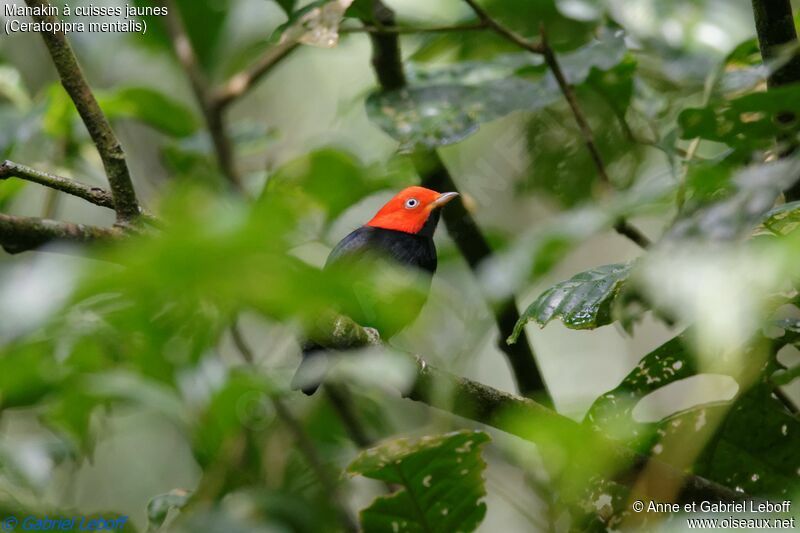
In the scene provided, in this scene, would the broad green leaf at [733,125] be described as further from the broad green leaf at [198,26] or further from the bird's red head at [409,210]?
the broad green leaf at [198,26]

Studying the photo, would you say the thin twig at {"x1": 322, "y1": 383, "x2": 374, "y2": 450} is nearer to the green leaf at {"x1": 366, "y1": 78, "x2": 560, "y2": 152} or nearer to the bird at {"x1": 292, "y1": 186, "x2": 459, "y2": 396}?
the bird at {"x1": 292, "y1": 186, "x2": 459, "y2": 396}

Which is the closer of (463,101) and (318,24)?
(318,24)

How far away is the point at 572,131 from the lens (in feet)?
13.3

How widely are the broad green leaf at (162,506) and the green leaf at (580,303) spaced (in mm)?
1184

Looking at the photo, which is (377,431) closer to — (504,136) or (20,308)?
(504,136)

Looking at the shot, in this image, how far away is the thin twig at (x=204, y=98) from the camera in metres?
4.36

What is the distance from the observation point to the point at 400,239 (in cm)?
464

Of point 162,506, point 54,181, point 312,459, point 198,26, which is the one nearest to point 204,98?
point 198,26

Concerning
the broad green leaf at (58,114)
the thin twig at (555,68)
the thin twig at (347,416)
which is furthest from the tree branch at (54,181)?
the thin twig at (347,416)

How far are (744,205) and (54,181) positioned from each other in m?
1.44

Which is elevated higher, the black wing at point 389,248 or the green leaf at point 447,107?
the green leaf at point 447,107

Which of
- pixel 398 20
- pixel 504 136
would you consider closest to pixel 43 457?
pixel 398 20

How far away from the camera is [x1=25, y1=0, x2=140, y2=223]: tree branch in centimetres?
199

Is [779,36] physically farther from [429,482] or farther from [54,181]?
[54,181]
